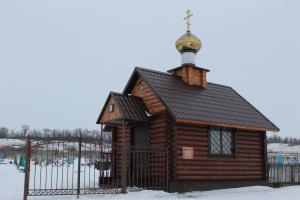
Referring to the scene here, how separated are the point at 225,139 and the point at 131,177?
13.6 feet

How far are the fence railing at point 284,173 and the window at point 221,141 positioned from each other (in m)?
3.14

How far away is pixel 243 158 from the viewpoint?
17.3 m

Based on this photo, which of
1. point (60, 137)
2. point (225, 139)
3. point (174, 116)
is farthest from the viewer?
point (225, 139)

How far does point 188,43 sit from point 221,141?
5.16m

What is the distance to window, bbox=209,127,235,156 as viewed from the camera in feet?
53.7

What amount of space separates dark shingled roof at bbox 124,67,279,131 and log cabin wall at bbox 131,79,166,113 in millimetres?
286

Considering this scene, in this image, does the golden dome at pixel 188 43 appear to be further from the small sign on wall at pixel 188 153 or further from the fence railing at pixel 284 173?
the fence railing at pixel 284 173

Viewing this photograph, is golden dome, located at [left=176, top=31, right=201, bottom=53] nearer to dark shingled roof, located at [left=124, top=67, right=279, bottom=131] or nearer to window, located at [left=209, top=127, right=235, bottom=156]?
dark shingled roof, located at [left=124, top=67, right=279, bottom=131]

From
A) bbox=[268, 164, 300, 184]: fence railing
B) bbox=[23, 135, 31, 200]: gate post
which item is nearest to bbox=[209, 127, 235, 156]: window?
bbox=[268, 164, 300, 184]: fence railing

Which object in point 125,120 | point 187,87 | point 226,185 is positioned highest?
point 187,87

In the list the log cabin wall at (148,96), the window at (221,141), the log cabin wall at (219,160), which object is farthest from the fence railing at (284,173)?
the log cabin wall at (148,96)

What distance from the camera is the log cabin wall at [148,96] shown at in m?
15.7

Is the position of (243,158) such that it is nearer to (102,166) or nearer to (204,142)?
(204,142)

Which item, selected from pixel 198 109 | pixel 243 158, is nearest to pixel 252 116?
pixel 243 158
